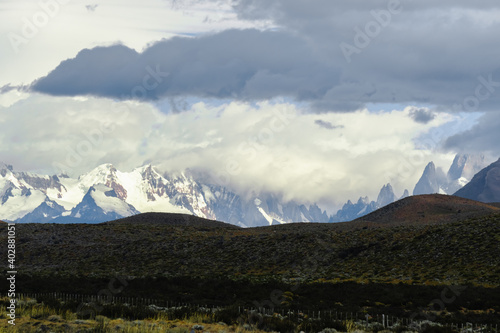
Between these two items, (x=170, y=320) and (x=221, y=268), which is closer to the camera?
(x=170, y=320)

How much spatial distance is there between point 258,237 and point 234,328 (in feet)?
213

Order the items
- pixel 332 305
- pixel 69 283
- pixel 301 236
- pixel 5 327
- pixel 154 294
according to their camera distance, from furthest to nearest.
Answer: pixel 301 236 < pixel 69 283 < pixel 154 294 < pixel 332 305 < pixel 5 327

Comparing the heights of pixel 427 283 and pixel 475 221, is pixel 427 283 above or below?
below

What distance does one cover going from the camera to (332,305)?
42.9 metres

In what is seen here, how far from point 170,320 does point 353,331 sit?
10387 mm

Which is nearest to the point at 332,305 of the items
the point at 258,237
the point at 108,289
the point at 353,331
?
the point at 353,331

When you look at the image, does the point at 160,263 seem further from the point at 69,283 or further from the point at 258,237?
the point at 69,283

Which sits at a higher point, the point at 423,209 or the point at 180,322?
the point at 423,209

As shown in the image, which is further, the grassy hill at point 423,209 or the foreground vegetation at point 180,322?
the grassy hill at point 423,209

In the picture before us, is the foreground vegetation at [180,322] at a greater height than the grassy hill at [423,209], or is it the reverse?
the grassy hill at [423,209]

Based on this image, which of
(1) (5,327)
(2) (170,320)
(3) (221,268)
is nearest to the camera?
(1) (5,327)

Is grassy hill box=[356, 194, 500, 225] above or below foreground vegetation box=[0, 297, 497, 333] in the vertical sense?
above

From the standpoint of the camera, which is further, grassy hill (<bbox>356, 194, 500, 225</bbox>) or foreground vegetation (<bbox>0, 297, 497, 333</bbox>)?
grassy hill (<bbox>356, 194, 500, 225</bbox>)

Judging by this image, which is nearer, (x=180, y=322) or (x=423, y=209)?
(x=180, y=322)
